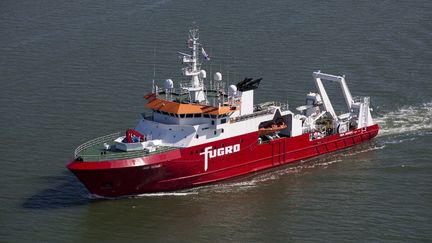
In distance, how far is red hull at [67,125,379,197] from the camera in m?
47.8

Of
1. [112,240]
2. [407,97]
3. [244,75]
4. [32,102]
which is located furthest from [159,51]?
[112,240]

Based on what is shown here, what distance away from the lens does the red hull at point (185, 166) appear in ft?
157

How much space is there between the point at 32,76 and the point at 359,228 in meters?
30.8

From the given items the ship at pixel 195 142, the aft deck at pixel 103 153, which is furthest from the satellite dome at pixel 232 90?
the aft deck at pixel 103 153

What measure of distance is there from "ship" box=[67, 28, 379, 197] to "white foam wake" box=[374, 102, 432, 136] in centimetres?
462

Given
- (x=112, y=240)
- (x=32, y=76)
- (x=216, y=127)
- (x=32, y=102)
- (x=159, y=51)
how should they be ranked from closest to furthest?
(x=112, y=240) < (x=216, y=127) < (x=32, y=102) < (x=32, y=76) < (x=159, y=51)

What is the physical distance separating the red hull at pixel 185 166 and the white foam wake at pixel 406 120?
607cm

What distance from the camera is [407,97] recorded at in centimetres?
6400

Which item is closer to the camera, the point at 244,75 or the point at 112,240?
the point at 112,240

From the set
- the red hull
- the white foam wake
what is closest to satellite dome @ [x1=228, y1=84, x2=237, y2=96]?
the red hull

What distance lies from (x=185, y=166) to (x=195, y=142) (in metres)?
1.47

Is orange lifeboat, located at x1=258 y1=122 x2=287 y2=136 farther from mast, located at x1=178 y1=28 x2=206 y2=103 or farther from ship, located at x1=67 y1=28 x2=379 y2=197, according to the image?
mast, located at x1=178 y1=28 x2=206 y2=103

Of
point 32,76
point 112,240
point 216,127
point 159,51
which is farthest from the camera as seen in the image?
point 159,51

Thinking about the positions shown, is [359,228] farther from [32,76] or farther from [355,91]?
[32,76]
